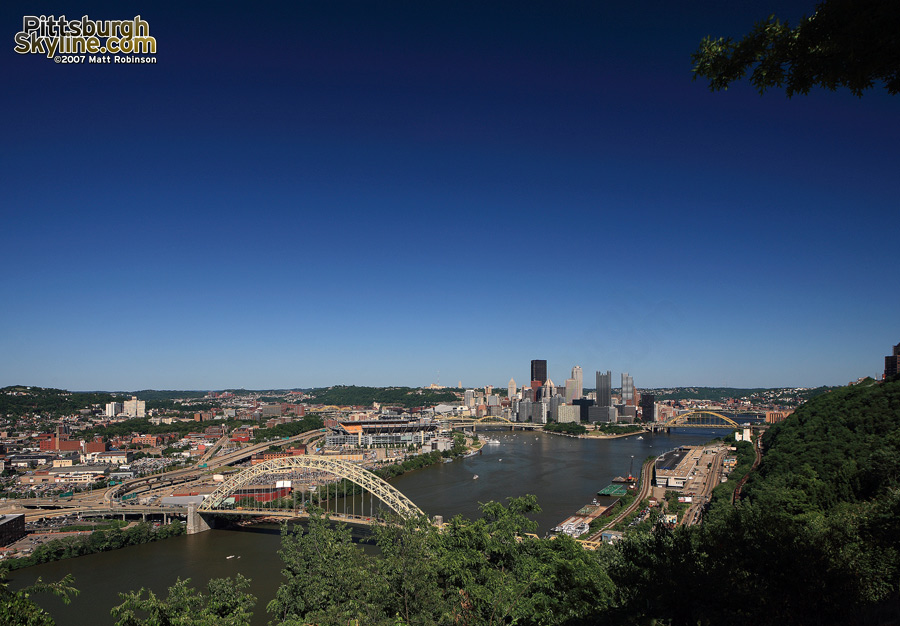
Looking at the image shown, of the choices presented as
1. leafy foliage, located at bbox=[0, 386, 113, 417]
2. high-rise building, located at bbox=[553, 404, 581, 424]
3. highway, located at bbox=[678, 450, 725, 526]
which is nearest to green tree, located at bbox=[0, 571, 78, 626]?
highway, located at bbox=[678, 450, 725, 526]

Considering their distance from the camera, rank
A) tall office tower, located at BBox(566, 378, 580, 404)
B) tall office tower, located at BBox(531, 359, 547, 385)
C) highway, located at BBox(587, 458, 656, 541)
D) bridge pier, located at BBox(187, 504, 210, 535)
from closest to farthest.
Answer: highway, located at BBox(587, 458, 656, 541) → bridge pier, located at BBox(187, 504, 210, 535) → tall office tower, located at BBox(566, 378, 580, 404) → tall office tower, located at BBox(531, 359, 547, 385)

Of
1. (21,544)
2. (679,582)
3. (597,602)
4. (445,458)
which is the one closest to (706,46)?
(679,582)

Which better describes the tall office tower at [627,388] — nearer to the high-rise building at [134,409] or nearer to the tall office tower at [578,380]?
the tall office tower at [578,380]

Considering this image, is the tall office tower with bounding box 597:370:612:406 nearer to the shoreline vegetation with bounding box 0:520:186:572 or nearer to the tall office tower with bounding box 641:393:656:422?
the tall office tower with bounding box 641:393:656:422

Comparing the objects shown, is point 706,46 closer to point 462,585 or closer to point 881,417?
point 462,585

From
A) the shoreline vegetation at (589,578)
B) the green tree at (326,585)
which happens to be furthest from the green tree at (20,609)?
the green tree at (326,585)

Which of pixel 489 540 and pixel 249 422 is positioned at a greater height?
pixel 489 540

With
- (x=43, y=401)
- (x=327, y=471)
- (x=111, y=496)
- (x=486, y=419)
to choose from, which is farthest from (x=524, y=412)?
(x=43, y=401)
